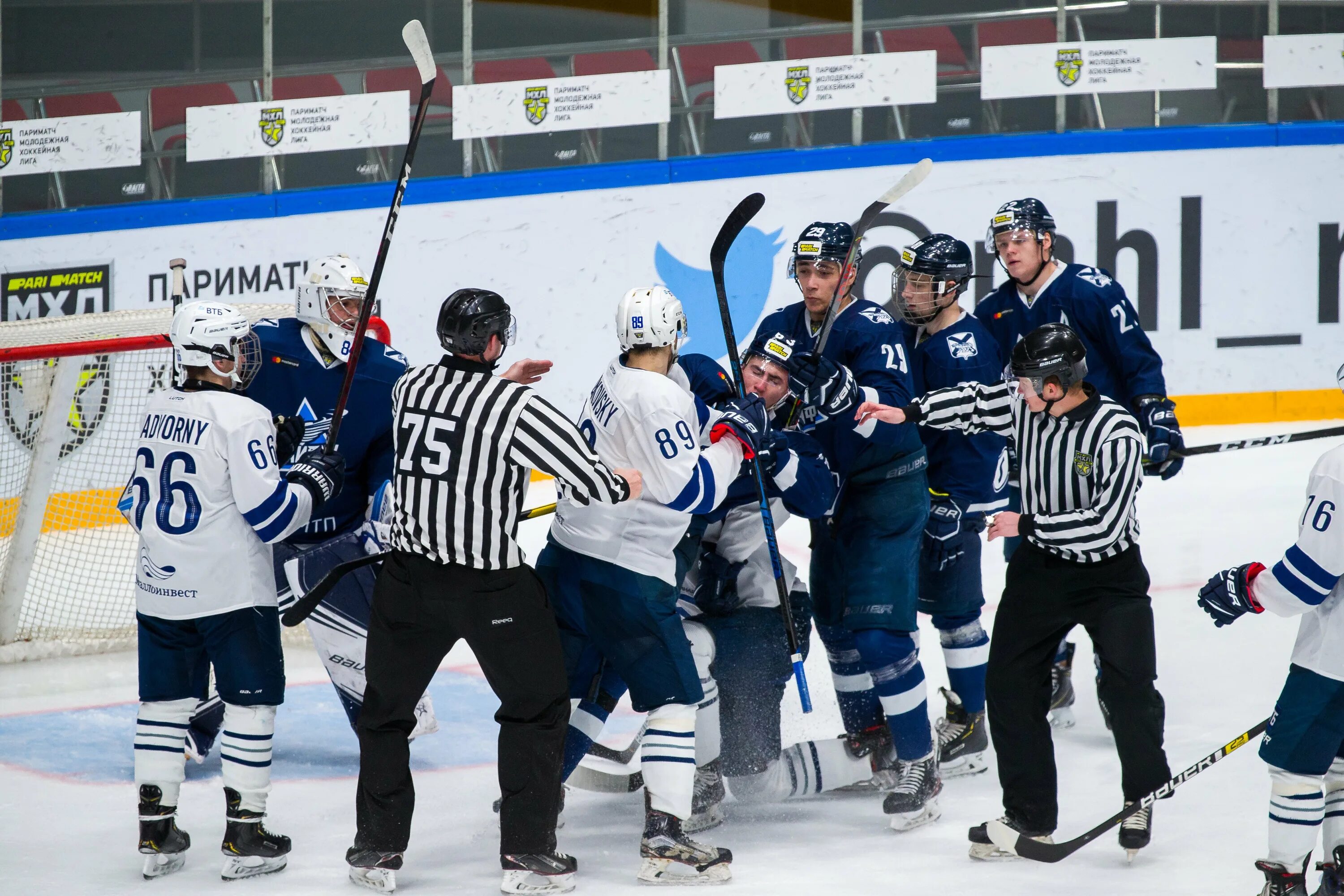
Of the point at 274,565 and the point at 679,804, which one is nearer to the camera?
the point at 679,804

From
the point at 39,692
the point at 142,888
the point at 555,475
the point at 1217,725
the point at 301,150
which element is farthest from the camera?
the point at 301,150

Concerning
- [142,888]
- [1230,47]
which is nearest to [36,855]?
[142,888]

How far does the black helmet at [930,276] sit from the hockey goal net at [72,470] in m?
2.20

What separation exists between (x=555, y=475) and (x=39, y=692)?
262 centimetres

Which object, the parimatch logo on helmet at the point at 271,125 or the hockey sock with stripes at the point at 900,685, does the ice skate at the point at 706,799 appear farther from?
the parimatch logo on helmet at the point at 271,125

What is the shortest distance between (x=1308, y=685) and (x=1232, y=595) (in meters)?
0.22

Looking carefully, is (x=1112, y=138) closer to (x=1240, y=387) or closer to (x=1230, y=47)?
(x=1230, y=47)

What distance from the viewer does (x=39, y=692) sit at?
4.62 metres

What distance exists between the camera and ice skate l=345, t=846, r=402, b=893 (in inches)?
118

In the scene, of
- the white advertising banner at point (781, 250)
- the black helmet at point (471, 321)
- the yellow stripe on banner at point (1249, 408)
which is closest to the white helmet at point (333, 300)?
the black helmet at point (471, 321)

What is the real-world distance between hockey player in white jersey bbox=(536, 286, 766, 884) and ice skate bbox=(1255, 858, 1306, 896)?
109cm

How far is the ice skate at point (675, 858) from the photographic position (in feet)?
10.1

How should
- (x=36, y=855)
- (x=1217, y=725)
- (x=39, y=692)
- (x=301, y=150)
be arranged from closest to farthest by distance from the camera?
(x=36, y=855), (x=1217, y=725), (x=39, y=692), (x=301, y=150)

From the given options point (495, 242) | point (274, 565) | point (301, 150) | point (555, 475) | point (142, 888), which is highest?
point (301, 150)
